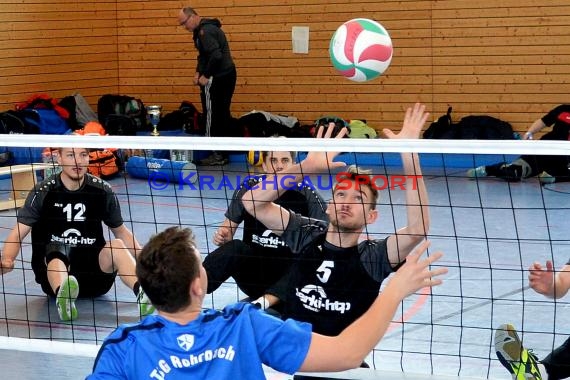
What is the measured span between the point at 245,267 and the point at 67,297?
118 cm

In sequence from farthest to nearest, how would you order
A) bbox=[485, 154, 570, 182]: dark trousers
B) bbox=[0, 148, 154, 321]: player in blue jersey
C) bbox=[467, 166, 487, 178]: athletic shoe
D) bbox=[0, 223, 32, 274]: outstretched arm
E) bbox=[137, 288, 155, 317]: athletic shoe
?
1. bbox=[467, 166, 487, 178]: athletic shoe
2. bbox=[485, 154, 570, 182]: dark trousers
3. bbox=[0, 148, 154, 321]: player in blue jersey
4. bbox=[0, 223, 32, 274]: outstretched arm
5. bbox=[137, 288, 155, 317]: athletic shoe

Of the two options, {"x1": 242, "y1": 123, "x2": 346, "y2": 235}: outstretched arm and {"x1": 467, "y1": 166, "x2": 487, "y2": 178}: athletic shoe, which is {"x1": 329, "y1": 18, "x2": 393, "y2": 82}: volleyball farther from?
{"x1": 467, "y1": 166, "x2": 487, "y2": 178}: athletic shoe

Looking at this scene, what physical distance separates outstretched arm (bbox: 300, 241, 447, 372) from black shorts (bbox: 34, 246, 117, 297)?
3.81m

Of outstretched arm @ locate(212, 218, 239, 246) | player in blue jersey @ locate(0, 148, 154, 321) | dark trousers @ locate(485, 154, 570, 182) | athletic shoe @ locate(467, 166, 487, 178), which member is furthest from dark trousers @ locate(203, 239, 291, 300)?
athletic shoe @ locate(467, 166, 487, 178)

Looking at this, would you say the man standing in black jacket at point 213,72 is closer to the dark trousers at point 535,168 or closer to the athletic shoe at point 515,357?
the dark trousers at point 535,168

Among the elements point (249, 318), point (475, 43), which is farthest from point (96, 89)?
point (249, 318)

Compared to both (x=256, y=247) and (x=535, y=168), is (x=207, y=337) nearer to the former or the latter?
(x=256, y=247)

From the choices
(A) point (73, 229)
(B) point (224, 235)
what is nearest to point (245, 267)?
(B) point (224, 235)

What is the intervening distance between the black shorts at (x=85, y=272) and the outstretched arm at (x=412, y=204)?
2692 mm

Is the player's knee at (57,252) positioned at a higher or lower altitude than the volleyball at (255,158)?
higher

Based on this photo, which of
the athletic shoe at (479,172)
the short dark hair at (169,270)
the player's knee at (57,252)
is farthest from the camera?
the athletic shoe at (479,172)

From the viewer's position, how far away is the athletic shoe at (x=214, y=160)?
12.8 metres

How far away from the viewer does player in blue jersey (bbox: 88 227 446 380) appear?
2.38 metres

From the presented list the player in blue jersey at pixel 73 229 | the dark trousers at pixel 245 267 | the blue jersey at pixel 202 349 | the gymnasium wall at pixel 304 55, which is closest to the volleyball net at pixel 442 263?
the player in blue jersey at pixel 73 229
